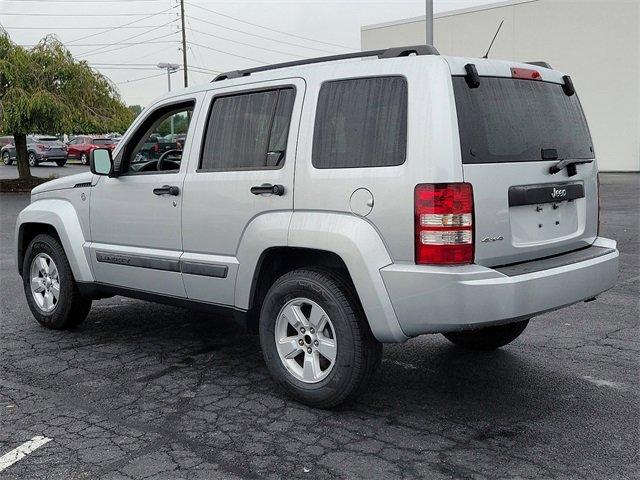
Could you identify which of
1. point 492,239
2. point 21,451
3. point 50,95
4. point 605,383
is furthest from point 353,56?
point 50,95

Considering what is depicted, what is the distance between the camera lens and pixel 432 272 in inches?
145

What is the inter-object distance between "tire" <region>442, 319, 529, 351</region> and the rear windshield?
1342mm

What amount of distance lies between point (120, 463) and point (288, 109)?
2238 mm

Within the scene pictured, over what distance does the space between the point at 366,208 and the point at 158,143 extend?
2.37 metres

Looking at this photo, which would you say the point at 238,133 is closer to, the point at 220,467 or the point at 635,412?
the point at 220,467

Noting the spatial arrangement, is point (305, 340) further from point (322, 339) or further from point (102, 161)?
point (102, 161)

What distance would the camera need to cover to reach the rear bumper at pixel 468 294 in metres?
3.65

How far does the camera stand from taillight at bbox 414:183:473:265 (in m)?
3.68

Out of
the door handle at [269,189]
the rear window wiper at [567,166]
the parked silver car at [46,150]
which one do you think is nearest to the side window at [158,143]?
the door handle at [269,189]

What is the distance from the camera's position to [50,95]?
21266 mm

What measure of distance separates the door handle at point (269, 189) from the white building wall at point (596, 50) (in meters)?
29.2

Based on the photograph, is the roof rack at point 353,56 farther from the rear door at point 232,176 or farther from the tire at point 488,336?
the tire at point 488,336

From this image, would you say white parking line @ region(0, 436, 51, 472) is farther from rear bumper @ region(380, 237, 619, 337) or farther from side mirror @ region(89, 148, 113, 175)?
side mirror @ region(89, 148, 113, 175)

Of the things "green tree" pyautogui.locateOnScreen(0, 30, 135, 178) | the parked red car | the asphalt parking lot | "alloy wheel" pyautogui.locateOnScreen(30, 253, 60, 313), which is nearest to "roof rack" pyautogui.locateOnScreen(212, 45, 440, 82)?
the asphalt parking lot
